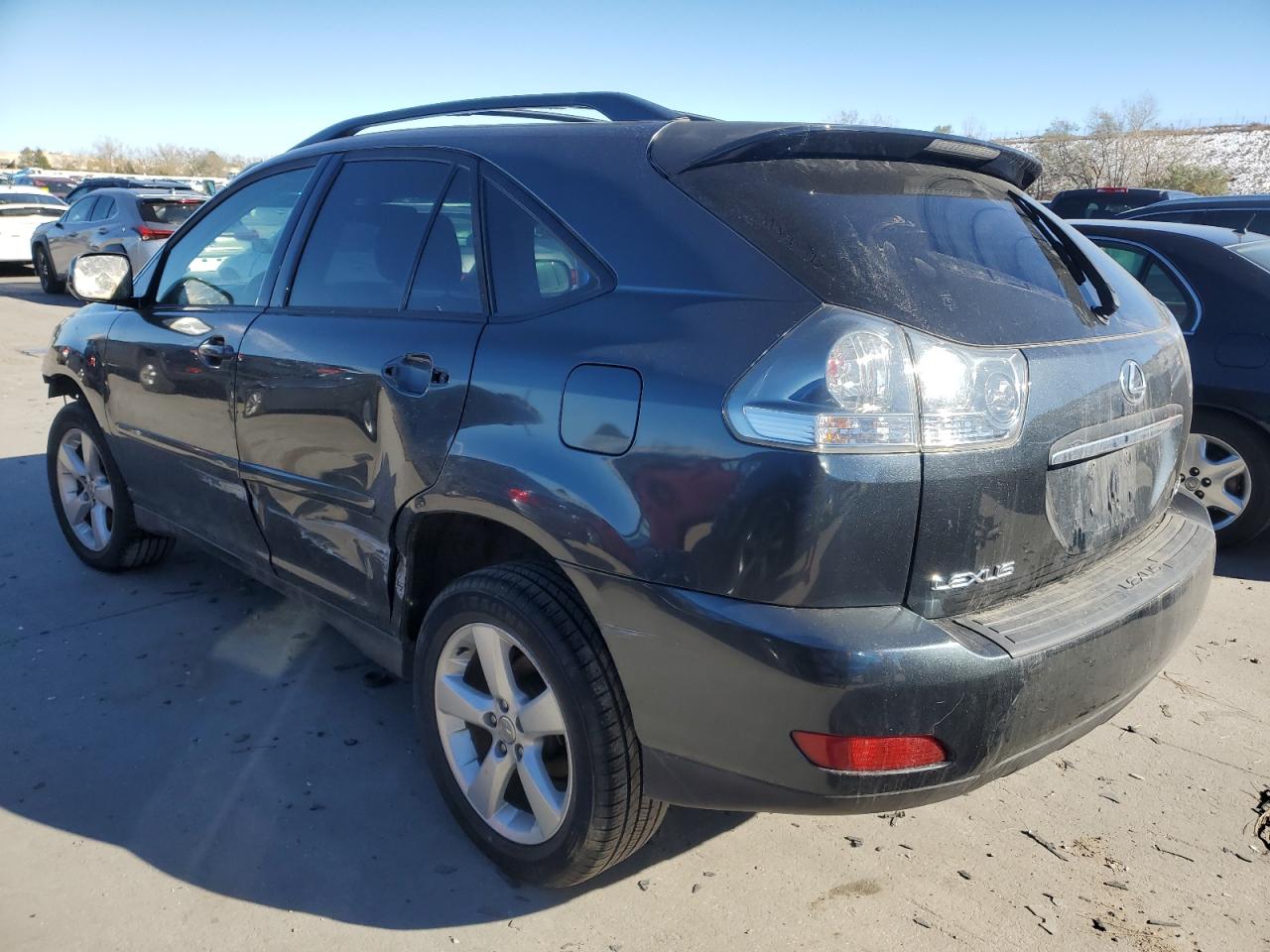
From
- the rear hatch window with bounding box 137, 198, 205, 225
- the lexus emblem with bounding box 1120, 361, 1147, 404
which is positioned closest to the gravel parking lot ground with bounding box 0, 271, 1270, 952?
the lexus emblem with bounding box 1120, 361, 1147, 404

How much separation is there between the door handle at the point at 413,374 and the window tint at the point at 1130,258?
4.07 metres

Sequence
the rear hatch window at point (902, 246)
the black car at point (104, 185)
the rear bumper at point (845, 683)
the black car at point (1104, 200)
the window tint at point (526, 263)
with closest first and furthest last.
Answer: the rear bumper at point (845, 683) → the rear hatch window at point (902, 246) → the window tint at point (526, 263) → the black car at point (1104, 200) → the black car at point (104, 185)

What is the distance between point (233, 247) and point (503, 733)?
2.22 m

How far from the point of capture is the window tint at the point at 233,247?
3418 millimetres

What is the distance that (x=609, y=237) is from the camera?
231 cm

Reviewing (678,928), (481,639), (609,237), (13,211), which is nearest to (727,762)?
(678,928)

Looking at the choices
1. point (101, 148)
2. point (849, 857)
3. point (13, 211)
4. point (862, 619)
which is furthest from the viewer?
point (101, 148)

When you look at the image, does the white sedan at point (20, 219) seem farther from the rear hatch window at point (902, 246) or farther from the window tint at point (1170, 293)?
the rear hatch window at point (902, 246)

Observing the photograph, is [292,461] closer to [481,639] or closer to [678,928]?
[481,639]

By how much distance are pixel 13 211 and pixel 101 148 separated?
83.1 meters

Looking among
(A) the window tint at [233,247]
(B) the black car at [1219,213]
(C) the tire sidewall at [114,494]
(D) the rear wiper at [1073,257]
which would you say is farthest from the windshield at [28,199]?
(D) the rear wiper at [1073,257]

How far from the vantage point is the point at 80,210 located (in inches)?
617

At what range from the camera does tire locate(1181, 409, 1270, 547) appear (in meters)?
4.80

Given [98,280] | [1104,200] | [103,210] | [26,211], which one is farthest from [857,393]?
[26,211]
